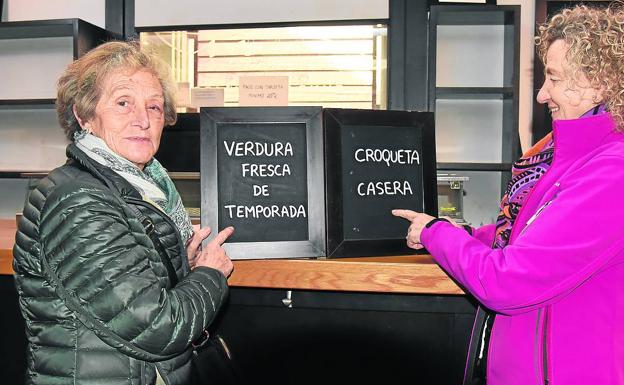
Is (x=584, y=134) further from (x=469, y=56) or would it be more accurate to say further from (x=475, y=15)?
(x=469, y=56)

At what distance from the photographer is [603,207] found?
3.37ft

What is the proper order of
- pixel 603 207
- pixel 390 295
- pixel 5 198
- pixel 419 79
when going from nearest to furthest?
1. pixel 603 207
2. pixel 390 295
3. pixel 419 79
4. pixel 5 198

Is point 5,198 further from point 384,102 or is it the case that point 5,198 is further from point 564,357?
point 564,357

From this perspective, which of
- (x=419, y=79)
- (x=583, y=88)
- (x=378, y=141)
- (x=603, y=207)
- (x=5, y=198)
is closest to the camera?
(x=603, y=207)

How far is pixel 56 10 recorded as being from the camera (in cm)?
377

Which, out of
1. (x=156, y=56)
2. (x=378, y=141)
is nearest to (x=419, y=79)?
(x=378, y=141)

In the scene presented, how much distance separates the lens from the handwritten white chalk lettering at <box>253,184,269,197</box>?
1.54 m

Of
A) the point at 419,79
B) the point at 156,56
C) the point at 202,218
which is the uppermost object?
the point at 419,79

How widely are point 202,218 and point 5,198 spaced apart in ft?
9.37

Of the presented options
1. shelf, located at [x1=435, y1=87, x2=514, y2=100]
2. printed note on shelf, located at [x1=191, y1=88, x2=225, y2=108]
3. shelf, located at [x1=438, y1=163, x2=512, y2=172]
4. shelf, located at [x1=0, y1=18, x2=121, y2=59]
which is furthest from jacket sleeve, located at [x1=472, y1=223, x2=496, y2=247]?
shelf, located at [x1=0, y1=18, x2=121, y2=59]

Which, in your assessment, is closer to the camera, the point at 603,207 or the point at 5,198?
the point at 603,207

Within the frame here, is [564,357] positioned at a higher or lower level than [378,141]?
lower

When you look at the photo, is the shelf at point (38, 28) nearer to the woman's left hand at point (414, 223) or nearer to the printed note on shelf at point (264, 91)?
the printed note on shelf at point (264, 91)

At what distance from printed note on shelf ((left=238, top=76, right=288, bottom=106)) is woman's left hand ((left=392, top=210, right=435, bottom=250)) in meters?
1.78
